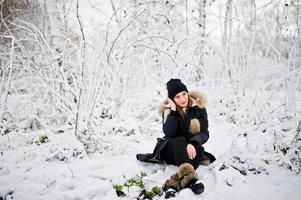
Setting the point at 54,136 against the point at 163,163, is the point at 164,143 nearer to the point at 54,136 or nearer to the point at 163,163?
the point at 163,163

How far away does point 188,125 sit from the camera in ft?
10.1

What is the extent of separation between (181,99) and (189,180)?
0.91m

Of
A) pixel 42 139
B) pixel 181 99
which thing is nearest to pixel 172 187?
pixel 181 99

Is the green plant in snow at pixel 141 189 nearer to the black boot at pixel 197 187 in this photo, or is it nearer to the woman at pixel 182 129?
the black boot at pixel 197 187

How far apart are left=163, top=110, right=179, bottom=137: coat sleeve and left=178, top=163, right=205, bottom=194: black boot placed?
1.71 ft

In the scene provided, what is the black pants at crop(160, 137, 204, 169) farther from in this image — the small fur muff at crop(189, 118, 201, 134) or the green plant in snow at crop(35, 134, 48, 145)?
the green plant in snow at crop(35, 134, 48, 145)

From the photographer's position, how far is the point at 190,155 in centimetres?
279

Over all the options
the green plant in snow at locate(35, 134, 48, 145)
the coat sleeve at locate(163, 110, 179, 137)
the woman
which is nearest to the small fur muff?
the woman

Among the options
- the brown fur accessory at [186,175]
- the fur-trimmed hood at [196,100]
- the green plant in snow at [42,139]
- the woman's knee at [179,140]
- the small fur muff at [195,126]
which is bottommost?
the brown fur accessory at [186,175]

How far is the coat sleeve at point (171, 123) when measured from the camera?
9.92 feet

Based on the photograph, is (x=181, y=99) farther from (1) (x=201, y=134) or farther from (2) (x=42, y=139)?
(2) (x=42, y=139)

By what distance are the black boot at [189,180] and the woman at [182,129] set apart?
24 cm

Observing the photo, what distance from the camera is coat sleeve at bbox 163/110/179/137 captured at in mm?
3023

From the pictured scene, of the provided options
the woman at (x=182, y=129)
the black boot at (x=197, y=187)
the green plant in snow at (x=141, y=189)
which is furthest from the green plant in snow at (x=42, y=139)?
the black boot at (x=197, y=187)
